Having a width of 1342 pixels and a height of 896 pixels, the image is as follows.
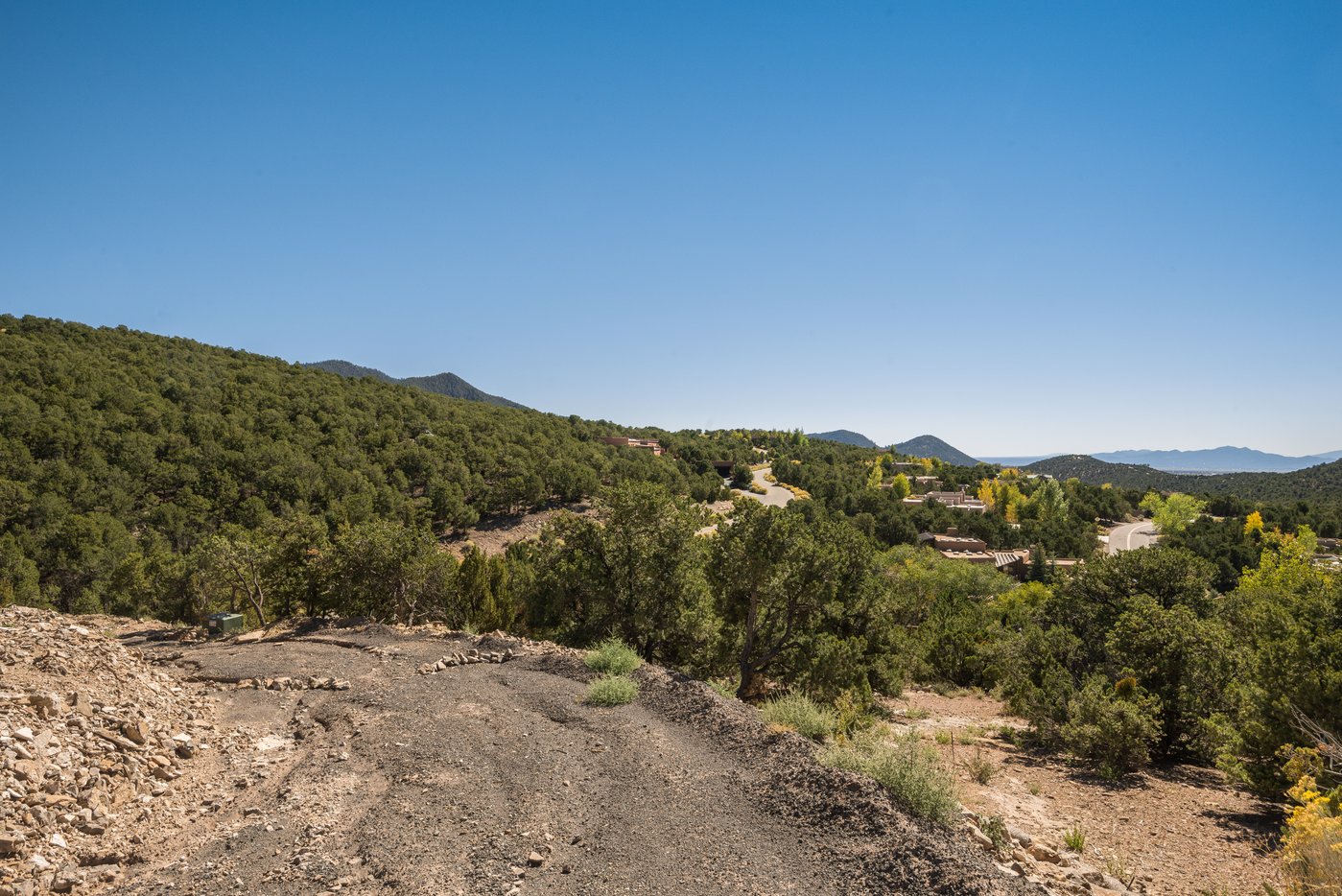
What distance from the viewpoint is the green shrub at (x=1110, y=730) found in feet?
35.7

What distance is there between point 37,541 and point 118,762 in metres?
35.5

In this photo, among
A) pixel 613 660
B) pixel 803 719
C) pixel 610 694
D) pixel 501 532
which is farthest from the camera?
pixel 501 532

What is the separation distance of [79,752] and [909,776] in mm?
10364

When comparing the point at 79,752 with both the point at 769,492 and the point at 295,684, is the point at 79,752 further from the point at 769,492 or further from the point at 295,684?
the point at 769,492

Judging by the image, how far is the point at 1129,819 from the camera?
8531mm

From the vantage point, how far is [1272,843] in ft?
25.3

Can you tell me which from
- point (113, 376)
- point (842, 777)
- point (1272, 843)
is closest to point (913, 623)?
point (1272, 843)

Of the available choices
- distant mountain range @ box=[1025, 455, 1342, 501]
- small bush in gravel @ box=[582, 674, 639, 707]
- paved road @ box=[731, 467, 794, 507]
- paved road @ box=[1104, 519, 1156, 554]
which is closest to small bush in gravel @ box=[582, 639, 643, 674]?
small bush in gravel @ box=[582, 674, 639, 707]

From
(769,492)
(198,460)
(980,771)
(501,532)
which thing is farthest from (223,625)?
(769,492)

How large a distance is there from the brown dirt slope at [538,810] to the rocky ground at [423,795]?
28 millimetres

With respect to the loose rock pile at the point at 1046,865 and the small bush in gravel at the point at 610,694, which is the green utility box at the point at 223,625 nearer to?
the small bush in gravel at the point at 610,694

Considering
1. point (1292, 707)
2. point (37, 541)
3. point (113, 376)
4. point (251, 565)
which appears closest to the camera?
point (1292, 707)

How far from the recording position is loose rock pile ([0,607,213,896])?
6258 millimetres

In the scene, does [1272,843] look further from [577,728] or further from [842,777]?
[577,728]
